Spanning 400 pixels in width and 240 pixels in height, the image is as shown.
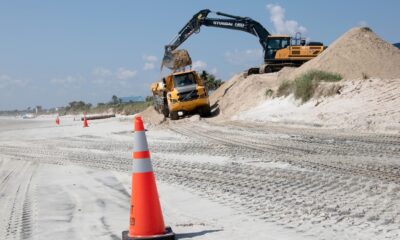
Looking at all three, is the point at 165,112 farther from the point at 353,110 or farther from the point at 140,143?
the point at 140,143

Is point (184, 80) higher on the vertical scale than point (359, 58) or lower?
lower

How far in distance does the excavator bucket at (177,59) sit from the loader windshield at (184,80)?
2.55 metres

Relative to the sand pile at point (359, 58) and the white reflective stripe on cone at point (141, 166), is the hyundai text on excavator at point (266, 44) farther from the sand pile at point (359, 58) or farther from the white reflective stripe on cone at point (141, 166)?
the white reflective stripe on cone at point (141, 166)

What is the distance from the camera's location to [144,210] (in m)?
4.86

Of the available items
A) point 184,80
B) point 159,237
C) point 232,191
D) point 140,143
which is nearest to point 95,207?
point 232,191

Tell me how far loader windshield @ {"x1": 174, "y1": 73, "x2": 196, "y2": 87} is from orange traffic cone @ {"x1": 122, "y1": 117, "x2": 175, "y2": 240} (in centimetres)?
2168

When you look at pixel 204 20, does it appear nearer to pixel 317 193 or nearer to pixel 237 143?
pixel 237 143

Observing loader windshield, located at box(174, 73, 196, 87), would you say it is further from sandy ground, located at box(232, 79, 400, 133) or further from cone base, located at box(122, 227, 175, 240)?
cone base, located at box(122, 227, 175, 240)

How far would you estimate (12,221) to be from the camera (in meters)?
6.18

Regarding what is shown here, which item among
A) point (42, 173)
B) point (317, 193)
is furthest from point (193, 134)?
point (317, 193)

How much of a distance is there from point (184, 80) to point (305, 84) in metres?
8.29

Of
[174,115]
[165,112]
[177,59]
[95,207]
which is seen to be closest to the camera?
[95,207]

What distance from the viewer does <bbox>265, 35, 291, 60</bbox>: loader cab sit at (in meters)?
31.7

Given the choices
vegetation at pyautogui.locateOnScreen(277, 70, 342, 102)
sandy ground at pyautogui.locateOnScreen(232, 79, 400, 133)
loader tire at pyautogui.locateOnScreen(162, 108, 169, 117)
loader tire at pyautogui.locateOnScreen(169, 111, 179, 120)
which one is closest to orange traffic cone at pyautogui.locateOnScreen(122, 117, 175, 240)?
sandy ground at pyautogui.locateOnScreen(232, 79, 400, 133)
